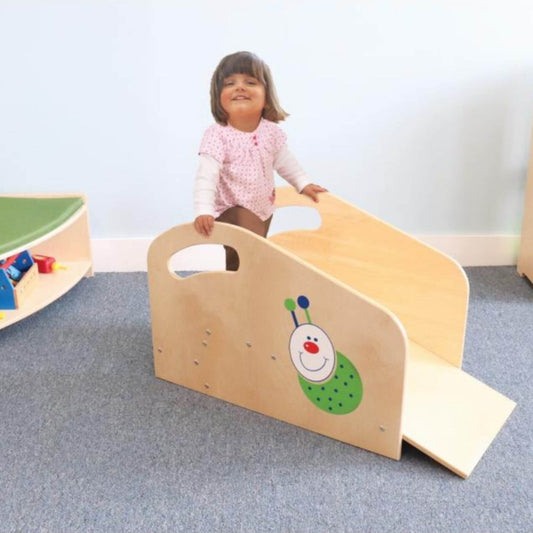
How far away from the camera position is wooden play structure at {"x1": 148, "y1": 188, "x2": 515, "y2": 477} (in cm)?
126

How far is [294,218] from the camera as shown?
2191 mm

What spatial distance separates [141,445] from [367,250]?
0.68 m

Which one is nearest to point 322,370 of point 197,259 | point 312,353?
point 312,353

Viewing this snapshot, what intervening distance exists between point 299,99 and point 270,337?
946 mm

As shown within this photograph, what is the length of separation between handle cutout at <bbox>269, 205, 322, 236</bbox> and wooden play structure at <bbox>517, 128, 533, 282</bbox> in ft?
2.09

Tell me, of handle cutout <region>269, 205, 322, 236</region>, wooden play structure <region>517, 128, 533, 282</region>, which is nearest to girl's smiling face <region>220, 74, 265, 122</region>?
handle cutout <region>269, 205, 322, 236</region>

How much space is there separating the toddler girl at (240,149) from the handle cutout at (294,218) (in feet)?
2.18

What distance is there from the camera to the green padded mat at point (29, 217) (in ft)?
5.66

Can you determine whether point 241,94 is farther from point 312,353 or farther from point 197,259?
point 197,259

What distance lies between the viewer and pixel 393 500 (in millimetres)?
1197

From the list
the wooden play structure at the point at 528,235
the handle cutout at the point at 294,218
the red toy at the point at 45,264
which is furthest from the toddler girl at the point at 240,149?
the wooden play structure at the point at 528,235

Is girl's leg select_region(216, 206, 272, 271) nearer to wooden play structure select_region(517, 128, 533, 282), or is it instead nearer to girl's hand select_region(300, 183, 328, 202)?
girl's hand select_region(300, 183, 328, 202)

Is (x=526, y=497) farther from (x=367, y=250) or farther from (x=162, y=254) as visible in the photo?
(x=162, y=254)

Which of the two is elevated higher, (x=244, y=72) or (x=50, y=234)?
(x=244, y=72)
